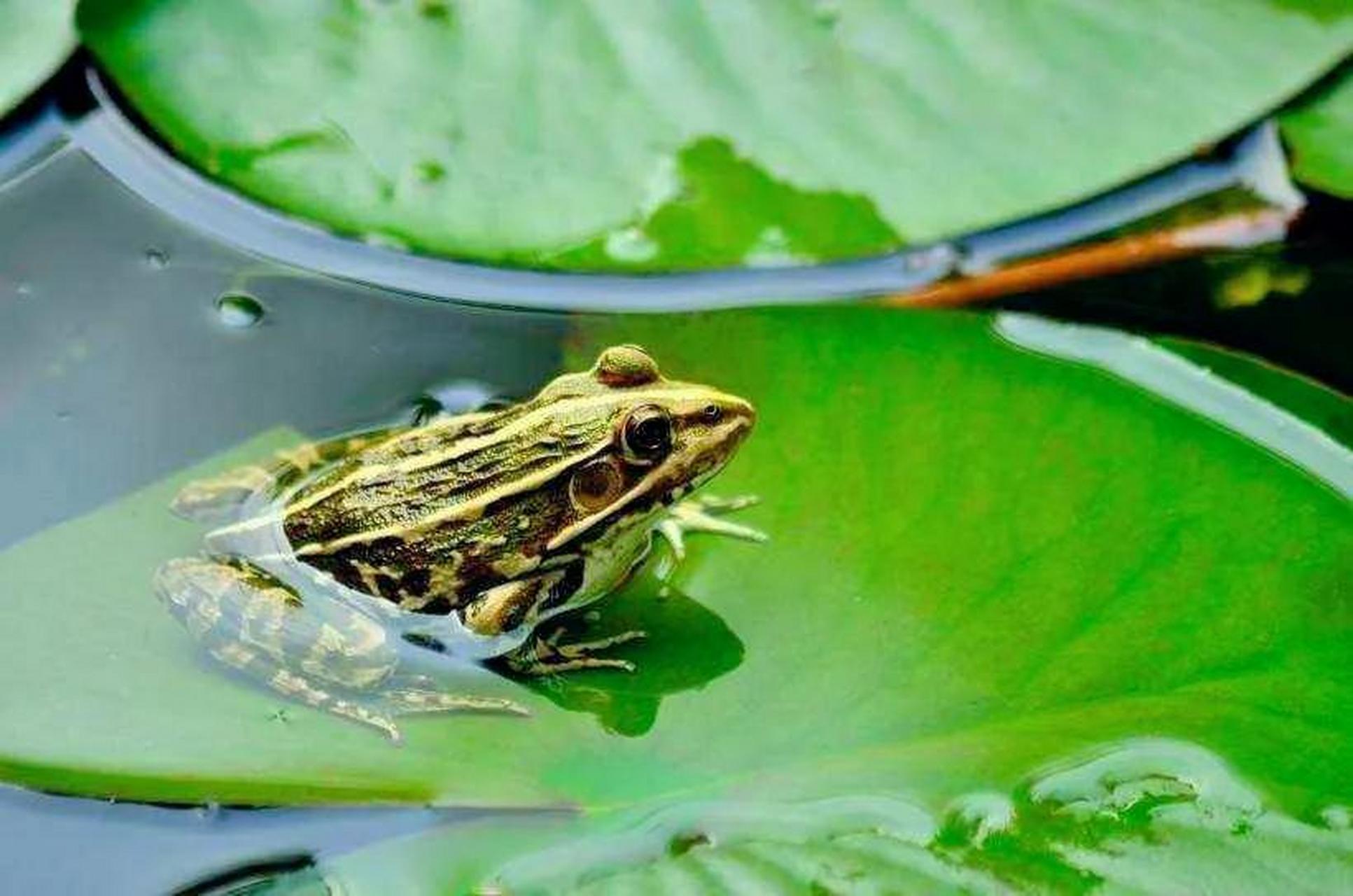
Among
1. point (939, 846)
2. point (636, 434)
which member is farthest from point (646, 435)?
point (939, 846)

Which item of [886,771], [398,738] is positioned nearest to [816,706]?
[886,771]

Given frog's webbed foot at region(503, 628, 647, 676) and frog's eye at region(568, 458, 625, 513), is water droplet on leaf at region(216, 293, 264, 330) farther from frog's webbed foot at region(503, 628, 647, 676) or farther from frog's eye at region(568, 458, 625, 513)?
frog's webbed foot at region(503, 628, 647, 676)

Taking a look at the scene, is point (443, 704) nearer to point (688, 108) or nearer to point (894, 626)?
point (894, 626)

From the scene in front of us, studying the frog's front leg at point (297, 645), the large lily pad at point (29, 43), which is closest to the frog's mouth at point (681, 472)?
the frog's front leg at point (297, 645)

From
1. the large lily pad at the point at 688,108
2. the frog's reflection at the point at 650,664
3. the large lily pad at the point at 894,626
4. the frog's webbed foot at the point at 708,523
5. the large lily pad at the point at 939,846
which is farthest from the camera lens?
the large lily pad at the point at 688,108

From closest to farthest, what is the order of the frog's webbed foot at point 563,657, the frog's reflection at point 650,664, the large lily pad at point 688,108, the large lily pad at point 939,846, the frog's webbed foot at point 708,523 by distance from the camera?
the large lily pad at point 939,846 → the frog's reflection at point 650,664 → the frog's webbed foot at point 563,657 → the frog's webbed foot at point 708,523 → the large lily pad at point 688,108

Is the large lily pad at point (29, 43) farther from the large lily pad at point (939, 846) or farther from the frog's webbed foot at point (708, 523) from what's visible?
the large lily pad at point (939, 846)

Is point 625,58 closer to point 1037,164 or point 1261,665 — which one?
point 1037,164
